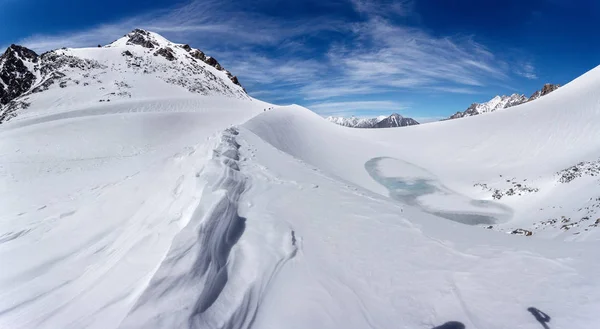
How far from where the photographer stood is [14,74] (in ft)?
126

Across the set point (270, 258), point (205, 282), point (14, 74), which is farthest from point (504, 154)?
point (14, 74)

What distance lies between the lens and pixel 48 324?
92.5 inches

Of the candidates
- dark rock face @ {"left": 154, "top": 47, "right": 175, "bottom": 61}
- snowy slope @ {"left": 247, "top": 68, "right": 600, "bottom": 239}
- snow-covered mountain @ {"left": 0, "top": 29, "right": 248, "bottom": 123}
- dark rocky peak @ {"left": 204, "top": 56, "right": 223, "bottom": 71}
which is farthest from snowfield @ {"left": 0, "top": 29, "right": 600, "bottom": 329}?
dark rocky peak @ {"left": 204, "top": 56, "right": 223, "bottom": 71}

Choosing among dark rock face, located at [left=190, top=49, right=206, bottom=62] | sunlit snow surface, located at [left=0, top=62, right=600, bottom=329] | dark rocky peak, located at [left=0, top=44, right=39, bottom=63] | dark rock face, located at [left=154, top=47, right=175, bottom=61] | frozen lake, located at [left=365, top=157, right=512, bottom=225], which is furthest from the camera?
dark rock face, located at [left=190, top=49, right=206, bottom=62]

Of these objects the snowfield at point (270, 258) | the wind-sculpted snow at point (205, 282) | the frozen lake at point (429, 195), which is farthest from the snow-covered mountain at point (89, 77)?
the wind-sculpted snow at point (205, 282)

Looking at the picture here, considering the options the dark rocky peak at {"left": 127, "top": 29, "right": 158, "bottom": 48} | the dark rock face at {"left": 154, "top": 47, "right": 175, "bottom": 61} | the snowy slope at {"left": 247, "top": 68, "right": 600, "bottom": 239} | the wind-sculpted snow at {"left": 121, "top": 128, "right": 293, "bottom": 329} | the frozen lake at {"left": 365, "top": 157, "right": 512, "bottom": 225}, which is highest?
the dark rocky peak at {"left": 127, "top": 29, "right": 158, "bottom": 48}

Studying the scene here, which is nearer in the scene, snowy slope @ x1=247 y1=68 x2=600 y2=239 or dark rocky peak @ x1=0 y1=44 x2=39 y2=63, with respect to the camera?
snowy slope @ x1=247 y1=68 x2=600 y2=239

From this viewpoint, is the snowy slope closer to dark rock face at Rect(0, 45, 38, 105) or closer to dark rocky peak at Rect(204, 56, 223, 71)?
dark rock face at Rect(0, 45, 38, 105)

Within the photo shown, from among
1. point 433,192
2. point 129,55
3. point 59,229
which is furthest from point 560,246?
point 129,55

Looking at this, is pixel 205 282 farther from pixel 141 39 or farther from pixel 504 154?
pixel 141 39

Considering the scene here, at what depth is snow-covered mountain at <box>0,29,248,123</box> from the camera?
30.8 meters

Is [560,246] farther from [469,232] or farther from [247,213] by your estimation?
[247,213]

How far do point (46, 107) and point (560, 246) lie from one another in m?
38.4

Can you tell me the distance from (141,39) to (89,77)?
1477 inches
